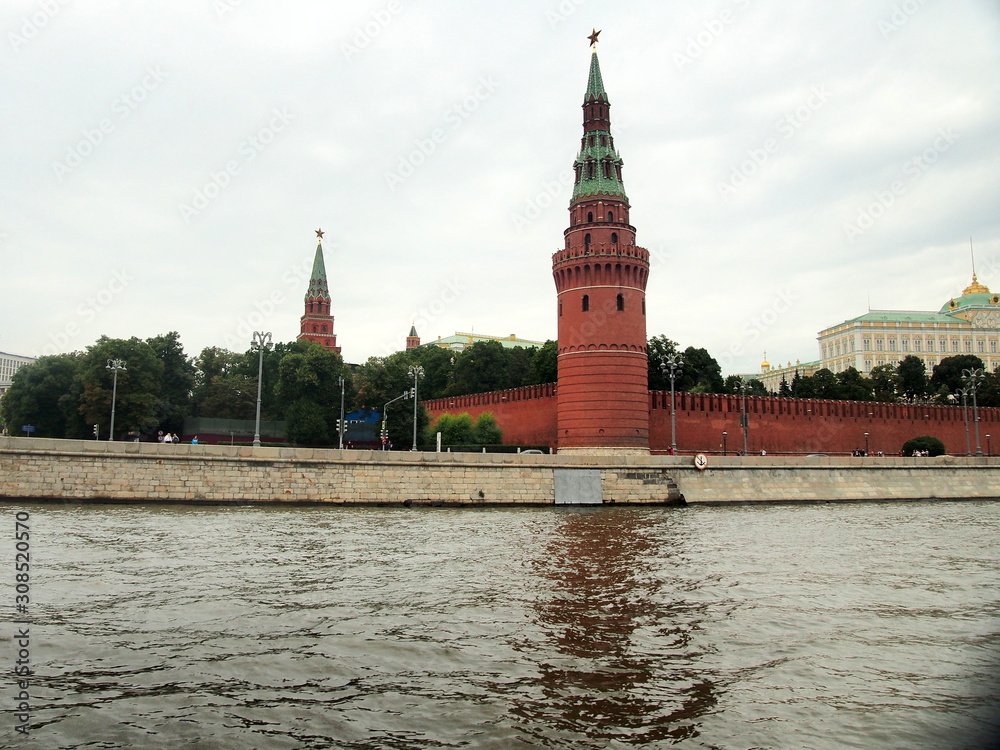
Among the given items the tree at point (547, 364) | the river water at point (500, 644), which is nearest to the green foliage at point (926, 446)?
the tree at point (547, 364)

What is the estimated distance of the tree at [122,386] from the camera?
152 feet

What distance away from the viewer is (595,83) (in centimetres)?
4481

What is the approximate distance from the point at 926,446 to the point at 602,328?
23.0 m

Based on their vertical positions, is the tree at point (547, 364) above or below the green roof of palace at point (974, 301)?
below

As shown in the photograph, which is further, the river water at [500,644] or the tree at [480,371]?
the tree at [480,371]

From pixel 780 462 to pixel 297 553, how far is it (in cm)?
2332

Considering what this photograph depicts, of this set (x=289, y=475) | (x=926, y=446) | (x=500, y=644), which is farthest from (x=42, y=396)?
(x=926, y=446)

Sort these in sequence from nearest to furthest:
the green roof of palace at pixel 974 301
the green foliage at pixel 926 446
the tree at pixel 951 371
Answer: the green foliage at pixel 926 446, the tree at pixel 951 371, the green roof of palace at pixel 974 301

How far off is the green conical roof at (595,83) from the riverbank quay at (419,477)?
2315 cm

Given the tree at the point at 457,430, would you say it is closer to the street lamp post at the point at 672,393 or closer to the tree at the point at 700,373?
the street lamp post at the point at 672,393

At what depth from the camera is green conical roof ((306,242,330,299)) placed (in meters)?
87.3

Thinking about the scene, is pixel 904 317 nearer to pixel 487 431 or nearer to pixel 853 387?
pixel 853 387

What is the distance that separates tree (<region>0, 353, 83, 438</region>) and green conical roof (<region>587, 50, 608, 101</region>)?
35933 mm

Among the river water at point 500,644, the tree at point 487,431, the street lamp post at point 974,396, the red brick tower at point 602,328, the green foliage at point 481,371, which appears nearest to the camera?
the river water at point 500,644
